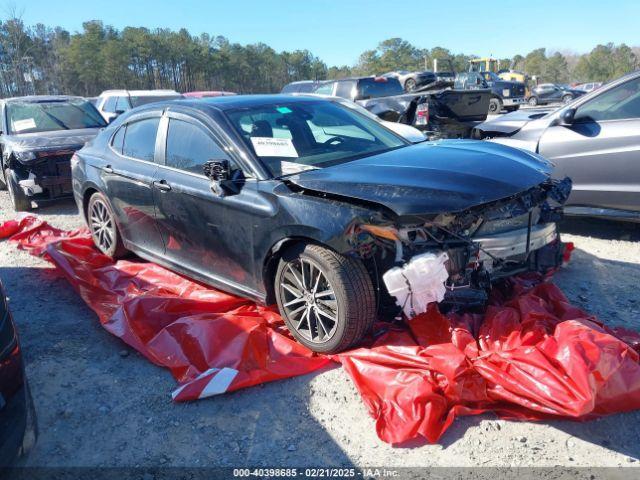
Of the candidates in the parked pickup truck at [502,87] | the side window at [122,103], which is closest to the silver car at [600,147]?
the side window at [122,103]

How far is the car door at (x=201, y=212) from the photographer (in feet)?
11.6

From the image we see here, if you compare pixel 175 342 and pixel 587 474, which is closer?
pixel 587 474

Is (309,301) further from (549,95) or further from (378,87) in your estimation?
(549,95)

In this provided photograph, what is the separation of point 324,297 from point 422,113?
23.9 ft

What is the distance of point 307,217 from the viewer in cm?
311

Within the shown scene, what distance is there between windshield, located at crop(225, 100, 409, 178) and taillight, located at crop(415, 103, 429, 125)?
216 inches

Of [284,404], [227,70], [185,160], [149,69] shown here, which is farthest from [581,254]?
[227,70]

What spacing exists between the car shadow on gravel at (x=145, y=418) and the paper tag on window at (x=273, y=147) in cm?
154

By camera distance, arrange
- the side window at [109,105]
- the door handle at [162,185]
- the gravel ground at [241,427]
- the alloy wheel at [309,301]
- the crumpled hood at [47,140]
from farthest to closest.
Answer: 1. the side window at [109,105]
2. the crumpled hood at [47,140]
3. the door handle at [162,185]
4. the alloy wheel at [309,301]
5. the gravel ground at [241,427]

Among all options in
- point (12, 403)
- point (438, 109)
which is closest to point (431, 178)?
point (12, 403)

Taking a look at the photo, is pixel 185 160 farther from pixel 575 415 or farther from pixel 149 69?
pixel 149 69

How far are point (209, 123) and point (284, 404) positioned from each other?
6.81 ft

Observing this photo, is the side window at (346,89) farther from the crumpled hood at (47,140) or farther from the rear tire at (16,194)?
the rear tire at (16,194)

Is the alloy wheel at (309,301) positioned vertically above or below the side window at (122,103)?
below
